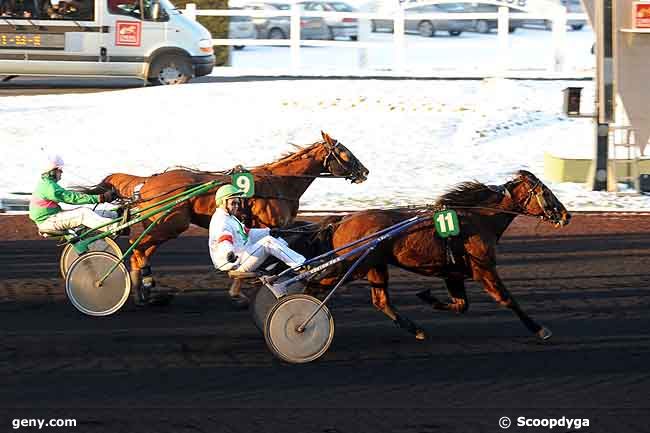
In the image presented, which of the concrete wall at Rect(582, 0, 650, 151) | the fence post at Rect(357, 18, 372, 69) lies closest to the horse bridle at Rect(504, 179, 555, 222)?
the concrete wall at Rect(582, 0, 650, 151)

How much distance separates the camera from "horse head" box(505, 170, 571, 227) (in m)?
8.01

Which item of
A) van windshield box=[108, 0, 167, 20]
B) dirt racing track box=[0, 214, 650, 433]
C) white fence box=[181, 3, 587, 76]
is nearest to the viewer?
dirt racing track box=[0, 214, 650, 433]

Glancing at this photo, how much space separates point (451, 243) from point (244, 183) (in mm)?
1842

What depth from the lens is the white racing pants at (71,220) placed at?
8.84m

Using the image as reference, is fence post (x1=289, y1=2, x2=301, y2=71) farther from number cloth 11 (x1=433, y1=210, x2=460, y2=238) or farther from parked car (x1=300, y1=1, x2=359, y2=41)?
number cloth 11 (x1=433, y1=210, x2=460, y2=238)

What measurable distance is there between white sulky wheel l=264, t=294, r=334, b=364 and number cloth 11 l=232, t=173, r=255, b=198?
161cm

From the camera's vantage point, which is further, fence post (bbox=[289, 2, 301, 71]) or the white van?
fence post (bbox=[289, 2, 301, 71])

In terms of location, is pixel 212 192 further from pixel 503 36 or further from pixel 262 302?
pixel 503 36

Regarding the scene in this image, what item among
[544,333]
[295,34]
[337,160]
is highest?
[295,34]

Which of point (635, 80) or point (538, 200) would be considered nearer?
point (538, 200)

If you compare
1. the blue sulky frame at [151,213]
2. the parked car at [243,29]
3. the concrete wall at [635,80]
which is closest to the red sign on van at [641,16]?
the concrete wall at [635,80]

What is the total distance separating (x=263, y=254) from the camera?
24.8 ft

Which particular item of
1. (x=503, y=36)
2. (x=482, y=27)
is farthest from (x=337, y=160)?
(x=482, y=27)

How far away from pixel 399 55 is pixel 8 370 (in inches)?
675
